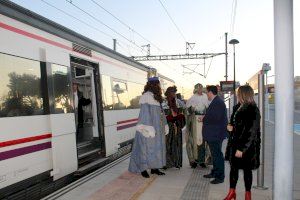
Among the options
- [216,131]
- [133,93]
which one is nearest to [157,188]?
[216,131]

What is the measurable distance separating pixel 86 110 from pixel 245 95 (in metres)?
5.87

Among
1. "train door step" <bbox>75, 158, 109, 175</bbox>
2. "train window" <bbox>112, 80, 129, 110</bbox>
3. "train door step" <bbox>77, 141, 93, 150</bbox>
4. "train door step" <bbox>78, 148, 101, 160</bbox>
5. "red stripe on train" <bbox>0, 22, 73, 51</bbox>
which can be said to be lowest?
"train door step" <bbox>75, 158, 109, 175</bbox>

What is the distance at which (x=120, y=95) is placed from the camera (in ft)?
35.6

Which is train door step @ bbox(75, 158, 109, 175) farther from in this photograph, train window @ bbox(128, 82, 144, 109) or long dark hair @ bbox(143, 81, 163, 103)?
train window @ bbox(128, 82, 144, 109)

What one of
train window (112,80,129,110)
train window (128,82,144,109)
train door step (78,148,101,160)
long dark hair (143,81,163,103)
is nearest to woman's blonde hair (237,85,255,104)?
long dark hair (143,81,163,103)

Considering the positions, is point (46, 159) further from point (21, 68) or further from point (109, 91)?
point (109, 91)

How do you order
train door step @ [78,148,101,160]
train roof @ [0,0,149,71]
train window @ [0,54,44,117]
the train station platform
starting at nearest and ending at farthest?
1. train window @ [0,54,44,117]
2. train roof @ [0,0,149,71]
3. the train station platform
4. train door step @ [78,148,101,160]

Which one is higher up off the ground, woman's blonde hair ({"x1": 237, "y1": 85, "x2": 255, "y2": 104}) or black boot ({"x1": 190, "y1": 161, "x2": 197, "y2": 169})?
woman's blonde hair ({"x1": 237, "y1": 85, "x2": 255, "y2": 104})

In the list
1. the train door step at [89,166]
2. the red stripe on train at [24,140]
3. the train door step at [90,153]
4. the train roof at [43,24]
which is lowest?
the train door step at [89,166]

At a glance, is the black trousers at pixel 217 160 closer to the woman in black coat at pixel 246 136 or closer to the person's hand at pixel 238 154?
the woman in black coat at pixel 246 136

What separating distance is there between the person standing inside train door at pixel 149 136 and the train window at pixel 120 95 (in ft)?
10.7

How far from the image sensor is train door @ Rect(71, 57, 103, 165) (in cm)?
839

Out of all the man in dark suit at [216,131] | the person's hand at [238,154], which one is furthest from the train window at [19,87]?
the person's hand at [238,154]

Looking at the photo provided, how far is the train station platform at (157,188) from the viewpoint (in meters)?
5.52
